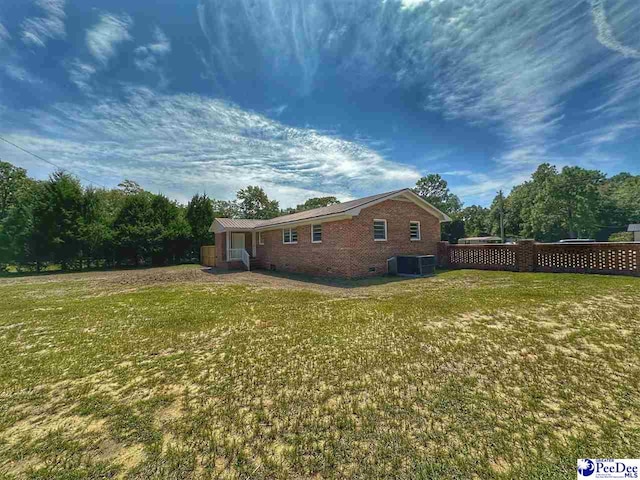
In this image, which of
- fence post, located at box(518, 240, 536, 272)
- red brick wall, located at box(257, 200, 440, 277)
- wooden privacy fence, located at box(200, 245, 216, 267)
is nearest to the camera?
fence post, located at box(518, 240, 536, 272)

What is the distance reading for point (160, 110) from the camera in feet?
45.1

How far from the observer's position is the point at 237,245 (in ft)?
68.8

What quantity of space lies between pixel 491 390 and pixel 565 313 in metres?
4.11

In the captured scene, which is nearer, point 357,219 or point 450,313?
point 450,313

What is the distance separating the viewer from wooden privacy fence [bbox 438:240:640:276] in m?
9.59

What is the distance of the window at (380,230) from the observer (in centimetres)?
1291

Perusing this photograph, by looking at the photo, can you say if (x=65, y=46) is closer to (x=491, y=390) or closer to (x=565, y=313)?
(x=491, y=390)

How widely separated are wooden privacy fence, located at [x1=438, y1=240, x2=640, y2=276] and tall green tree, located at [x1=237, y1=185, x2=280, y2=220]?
1447 inches

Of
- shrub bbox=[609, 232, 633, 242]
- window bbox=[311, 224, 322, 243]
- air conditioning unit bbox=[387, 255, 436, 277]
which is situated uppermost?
window bbox=[311, 224, 322, 243]

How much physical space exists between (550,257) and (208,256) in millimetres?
22484

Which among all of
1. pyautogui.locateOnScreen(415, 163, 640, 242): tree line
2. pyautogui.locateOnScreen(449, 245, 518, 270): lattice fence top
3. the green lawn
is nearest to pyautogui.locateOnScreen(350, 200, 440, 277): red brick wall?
pyautogui.locateOnScreen(449, 245, 518, 270): lattice fence top

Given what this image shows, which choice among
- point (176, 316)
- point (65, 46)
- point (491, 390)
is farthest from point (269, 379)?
point (65, 46)

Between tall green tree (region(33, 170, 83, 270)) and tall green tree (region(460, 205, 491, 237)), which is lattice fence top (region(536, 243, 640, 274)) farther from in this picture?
tall green tree (region(460, 205, 491, 237))

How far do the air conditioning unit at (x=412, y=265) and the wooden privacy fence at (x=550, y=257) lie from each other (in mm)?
2952
